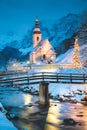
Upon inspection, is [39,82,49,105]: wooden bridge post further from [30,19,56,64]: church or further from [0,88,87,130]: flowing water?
[30,19,56,64]: church

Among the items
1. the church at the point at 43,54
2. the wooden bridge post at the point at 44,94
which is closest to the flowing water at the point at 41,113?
the wooden bridge post at the point at 44,94

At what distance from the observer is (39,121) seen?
31969 mm

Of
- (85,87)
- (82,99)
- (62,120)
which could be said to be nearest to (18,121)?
(62,120)

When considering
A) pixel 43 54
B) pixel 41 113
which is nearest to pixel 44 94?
pixel 41 113

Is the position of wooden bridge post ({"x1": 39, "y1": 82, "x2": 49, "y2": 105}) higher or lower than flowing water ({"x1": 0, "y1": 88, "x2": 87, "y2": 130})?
higher

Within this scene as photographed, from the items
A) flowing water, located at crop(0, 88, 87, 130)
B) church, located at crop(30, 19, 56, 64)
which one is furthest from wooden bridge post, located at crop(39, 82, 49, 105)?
church, located at crop(30, 19, 56, 64)

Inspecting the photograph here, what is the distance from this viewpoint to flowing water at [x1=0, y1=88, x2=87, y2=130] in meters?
29.9

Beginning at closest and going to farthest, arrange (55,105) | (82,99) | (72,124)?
(72,124), (55,105), (82,99)

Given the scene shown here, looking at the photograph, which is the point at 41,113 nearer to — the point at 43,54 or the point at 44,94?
the point at 44,94

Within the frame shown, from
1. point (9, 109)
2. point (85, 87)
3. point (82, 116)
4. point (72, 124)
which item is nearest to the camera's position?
point (72, 124)

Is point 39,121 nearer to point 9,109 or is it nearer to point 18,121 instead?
point 18,121

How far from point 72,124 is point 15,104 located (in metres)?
12.8

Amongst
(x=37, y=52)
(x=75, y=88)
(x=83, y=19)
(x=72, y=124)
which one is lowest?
(x=72, y=124)

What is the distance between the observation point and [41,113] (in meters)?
36.3
